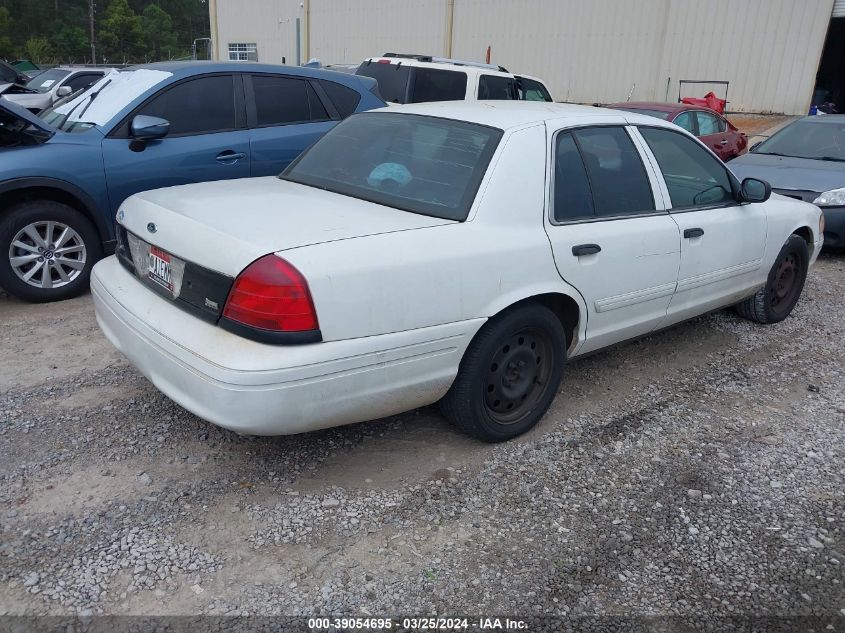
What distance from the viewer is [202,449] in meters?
3.42

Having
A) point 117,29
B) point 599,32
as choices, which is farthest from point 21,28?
point 599,32

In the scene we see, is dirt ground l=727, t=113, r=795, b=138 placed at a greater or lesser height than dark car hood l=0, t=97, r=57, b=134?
lesser

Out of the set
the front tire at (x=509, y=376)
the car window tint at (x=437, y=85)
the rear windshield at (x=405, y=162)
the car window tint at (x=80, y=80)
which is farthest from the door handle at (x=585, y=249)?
the car window tint at (x=80, y=80)

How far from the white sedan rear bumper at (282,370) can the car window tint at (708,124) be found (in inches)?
381

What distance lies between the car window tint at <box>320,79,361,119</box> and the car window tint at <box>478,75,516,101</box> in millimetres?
3477

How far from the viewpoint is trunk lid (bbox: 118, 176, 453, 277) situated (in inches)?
112

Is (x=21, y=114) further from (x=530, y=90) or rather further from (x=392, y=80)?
(x=530, y=90)

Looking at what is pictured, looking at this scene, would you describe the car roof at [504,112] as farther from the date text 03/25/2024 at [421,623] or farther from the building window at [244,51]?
the building window at [244,51]

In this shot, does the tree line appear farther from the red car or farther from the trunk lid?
the trunk lid

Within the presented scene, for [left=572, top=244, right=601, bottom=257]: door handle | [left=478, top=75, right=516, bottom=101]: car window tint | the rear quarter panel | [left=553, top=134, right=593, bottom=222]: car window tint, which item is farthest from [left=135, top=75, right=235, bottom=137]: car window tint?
[left=478, top=75, right=516, bottom=101]: car window tint

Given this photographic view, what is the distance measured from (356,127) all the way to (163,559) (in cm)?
256

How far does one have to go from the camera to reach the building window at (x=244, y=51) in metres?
30.7

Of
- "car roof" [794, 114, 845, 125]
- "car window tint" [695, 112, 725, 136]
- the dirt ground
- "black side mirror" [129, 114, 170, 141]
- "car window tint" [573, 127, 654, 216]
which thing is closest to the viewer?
"car window tint" [573, 127, 654, 216]

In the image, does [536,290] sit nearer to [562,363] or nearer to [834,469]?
[562,363]
